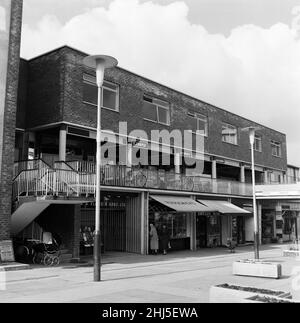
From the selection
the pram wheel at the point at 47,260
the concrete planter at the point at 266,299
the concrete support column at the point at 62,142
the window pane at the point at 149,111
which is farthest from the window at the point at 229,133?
the concrete planter at the point at 266,299

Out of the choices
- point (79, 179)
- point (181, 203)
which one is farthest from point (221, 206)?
point (79, 179)

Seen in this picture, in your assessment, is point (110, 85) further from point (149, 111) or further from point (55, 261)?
point (55, 261)

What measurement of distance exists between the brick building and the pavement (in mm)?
2794

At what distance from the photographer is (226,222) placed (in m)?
29.5

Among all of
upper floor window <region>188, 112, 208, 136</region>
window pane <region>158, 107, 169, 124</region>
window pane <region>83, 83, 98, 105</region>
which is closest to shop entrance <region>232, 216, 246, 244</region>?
upper floor window <region>188, 112, 208, 136</region>

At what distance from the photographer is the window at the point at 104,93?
69.8ft

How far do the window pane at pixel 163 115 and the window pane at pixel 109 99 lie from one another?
3857 mm

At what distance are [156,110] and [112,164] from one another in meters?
5.24

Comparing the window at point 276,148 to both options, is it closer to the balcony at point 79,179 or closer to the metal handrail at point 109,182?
the metal handrail at point 109,182

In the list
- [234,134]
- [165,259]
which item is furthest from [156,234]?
[234,134]

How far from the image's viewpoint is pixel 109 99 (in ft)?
74.1

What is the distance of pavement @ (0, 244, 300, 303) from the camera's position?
393 inches

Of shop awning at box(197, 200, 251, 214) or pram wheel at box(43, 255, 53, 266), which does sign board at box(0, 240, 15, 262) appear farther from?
shop awning at box(197, 200, 251, 214)
